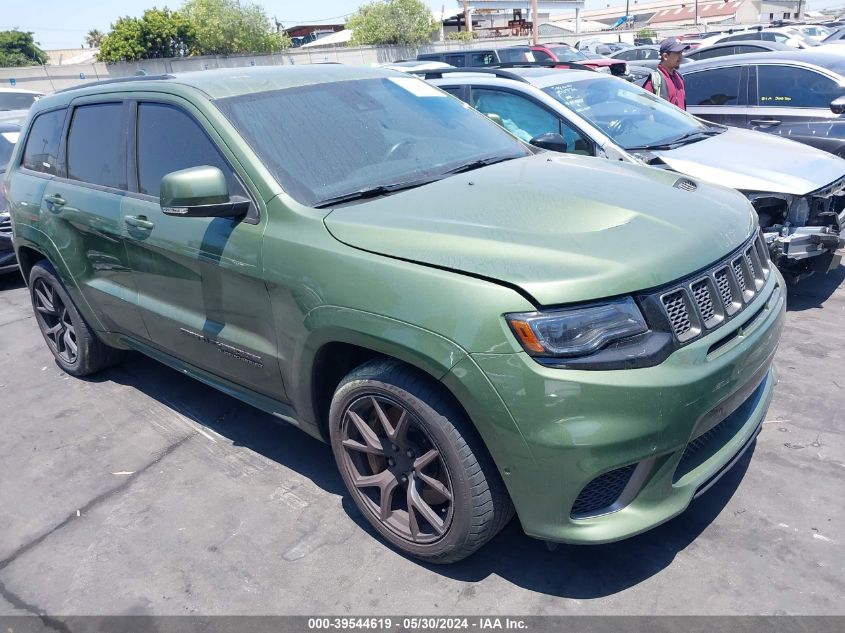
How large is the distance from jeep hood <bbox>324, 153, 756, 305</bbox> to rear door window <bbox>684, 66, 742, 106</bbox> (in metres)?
5.18

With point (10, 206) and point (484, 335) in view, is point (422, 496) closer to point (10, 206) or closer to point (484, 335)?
point (484, 335)

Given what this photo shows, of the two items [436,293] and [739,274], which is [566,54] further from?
[436,293]

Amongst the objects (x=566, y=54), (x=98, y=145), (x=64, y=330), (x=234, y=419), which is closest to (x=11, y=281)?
(x=64, y=330)

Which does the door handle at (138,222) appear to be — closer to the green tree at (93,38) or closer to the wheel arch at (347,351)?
the wheel arch at (347,351)

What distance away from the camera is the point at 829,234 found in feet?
15.5

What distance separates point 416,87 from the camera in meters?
3.90

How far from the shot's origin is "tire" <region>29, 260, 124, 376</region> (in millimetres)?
4570

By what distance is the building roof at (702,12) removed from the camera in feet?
241

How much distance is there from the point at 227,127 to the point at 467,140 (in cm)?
122

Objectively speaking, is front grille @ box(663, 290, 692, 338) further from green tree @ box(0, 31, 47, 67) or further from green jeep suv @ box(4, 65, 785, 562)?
green tree @ box(0, 31, 47, 67)

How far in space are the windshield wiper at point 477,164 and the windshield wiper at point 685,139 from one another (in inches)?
89.9

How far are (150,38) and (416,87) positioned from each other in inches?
1637

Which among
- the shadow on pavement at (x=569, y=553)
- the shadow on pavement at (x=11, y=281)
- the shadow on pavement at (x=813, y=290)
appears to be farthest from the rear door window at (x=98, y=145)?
the shadow on pavement at (x=813, y=290)

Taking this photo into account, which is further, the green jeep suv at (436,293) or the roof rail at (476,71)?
the roof rail at (476,71)
